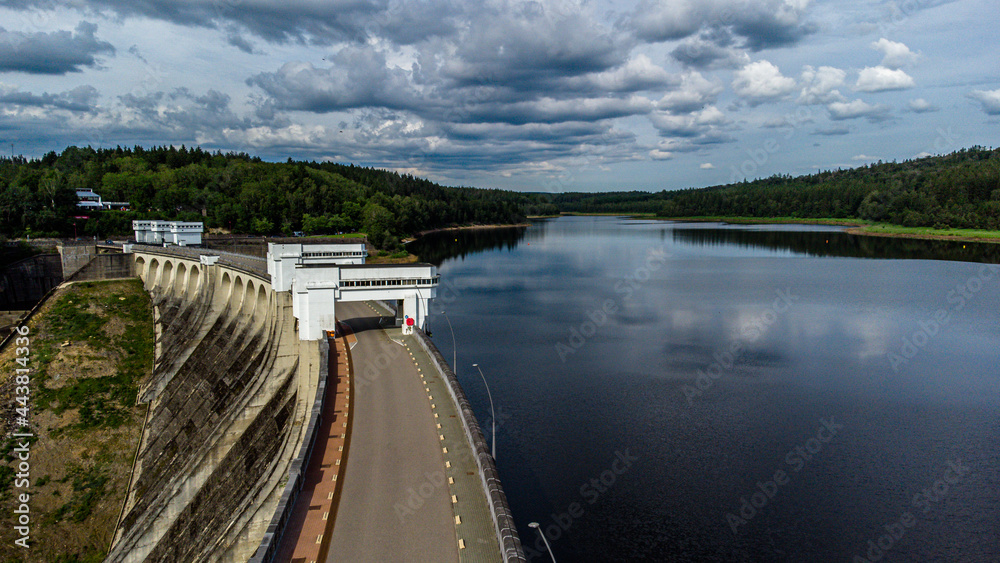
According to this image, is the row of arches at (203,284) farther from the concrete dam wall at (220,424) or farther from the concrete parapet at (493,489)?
the concrete parapet at (493,489)

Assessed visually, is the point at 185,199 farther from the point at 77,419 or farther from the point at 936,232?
the point at 936,232

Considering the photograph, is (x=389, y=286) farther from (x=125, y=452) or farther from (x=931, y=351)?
(x=931, y=351)

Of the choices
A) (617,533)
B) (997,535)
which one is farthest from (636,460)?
(997,535)

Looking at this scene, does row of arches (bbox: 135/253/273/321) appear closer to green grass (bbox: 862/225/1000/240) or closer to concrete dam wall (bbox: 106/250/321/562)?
concrete dam wall (bbox: 106/250/321/562)

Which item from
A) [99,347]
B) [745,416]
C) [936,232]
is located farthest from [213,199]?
[936,232]

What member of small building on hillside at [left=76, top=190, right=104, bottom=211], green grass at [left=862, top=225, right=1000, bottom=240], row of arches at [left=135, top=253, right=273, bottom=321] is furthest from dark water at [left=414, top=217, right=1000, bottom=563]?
green grass at [left=862, top=225, right=1000, bottom=240]

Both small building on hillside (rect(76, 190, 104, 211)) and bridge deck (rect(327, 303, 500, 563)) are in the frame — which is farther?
small building on hillside (rect(76, 190, 104, 211))
